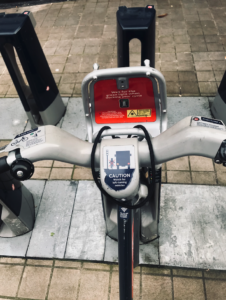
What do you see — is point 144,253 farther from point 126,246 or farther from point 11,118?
point 11,118

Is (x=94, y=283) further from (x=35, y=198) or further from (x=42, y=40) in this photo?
(x=42, y=40)

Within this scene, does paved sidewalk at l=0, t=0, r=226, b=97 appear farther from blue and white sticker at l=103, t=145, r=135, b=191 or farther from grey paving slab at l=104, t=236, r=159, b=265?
blue and white sticker at l=103, t=145, r=135, b=191

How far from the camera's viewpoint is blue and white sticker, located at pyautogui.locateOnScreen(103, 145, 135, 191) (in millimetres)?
1048

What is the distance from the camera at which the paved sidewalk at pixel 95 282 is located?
2523mm

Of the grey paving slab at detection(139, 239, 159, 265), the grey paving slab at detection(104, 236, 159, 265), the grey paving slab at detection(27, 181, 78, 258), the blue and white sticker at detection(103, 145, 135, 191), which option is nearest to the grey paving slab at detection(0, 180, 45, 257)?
the grey paving slab at detection(27, 181, 78, 258)

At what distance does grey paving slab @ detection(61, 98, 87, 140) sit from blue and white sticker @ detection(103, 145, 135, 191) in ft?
9.09

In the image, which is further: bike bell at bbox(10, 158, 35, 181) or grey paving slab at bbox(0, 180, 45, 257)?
grey paving slab at bbox(0, 180, 45, 257)

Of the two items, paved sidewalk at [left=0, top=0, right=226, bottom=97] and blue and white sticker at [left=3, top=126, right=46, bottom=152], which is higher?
blue and white sticker at [left=3, top=126, right=46, bottom=152]

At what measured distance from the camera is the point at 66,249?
2826 millimetres

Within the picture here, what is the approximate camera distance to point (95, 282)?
2.61 metres

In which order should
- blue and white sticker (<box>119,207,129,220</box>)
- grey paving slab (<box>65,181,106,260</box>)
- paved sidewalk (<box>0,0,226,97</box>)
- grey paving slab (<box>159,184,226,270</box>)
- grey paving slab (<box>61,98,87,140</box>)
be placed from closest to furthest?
blue and white sticker (<box>119,207,129,220</box>) → grey paving slab (<box>159,184,226,270</box>) → grey paving slab (<box>65,181,106,260</box>) → grey paving slab (<box>61,98,87,140</box>) → paved sidewalk (<box>0,0,226,97</box>)

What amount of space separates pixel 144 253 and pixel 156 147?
77.1 inches

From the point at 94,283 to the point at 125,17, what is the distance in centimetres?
276

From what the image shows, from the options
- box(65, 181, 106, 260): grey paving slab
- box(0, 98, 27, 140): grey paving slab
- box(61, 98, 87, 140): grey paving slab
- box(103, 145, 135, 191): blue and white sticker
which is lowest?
box(65, 181, 106, 260): grey paving slab
